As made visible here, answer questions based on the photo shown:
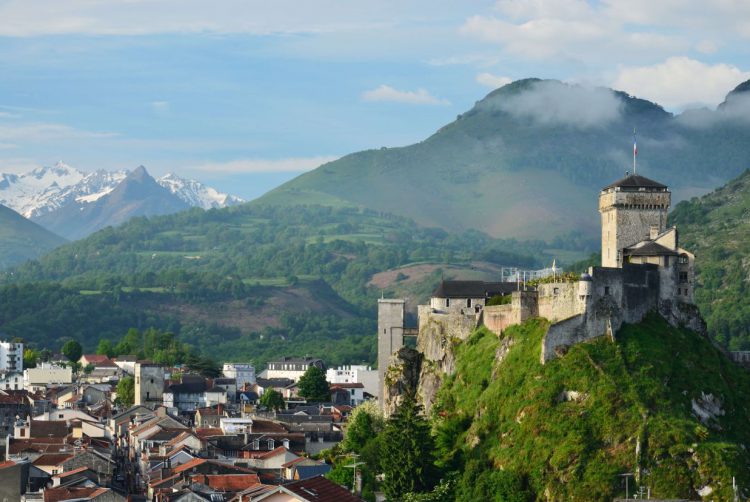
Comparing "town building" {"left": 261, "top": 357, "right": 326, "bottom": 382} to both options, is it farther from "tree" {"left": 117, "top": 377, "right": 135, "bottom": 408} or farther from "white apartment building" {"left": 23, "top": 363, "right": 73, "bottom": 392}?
"tree" {"left": 117, "top": 377, "right": 135, "bottom": 408}

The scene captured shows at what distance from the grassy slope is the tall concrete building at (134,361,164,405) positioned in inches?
1918

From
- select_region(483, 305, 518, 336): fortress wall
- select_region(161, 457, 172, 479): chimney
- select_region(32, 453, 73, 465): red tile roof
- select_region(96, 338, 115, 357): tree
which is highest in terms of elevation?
select_region(483, 305, 518, 336): fortress wall

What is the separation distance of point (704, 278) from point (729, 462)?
371 ft

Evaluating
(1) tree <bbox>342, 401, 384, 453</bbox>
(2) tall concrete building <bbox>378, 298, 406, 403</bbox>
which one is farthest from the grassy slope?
(2) tall concrete building <bbox>378, 298, 406, 403</bbox>

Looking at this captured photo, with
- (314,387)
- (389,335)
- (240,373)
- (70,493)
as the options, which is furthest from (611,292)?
(240,373)

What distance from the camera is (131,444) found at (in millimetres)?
110500

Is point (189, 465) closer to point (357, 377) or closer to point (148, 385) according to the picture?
point (148, 385)

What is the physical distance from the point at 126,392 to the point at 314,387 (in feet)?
56.2

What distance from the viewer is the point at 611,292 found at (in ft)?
290

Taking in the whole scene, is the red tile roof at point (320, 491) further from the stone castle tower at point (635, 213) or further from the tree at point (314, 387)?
the tree at point (314, 387)

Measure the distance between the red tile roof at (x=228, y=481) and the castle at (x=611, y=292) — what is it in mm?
17780

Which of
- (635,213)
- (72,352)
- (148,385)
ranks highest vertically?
(635,213)

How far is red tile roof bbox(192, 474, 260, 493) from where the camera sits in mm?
84938

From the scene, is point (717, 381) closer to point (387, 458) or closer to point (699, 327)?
point (699, 327)
